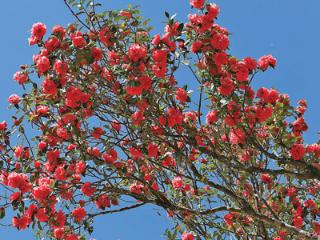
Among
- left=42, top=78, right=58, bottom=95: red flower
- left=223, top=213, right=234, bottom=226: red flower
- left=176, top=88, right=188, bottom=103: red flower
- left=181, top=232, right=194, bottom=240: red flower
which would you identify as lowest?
left=181, top=232, right=194, bottom=240: red flower

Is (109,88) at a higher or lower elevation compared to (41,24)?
Answer: lower

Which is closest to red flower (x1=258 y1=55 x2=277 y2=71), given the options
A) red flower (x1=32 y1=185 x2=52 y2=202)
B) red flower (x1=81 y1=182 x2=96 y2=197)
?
red flower (x1=81 y1=182 x2=96 y2=197)

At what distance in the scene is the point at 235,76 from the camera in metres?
5.39

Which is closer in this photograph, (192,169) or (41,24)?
(41,24)

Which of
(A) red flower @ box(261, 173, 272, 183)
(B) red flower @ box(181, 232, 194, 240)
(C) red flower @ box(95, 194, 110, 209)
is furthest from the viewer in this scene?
(A) red flower @ box(261, 173, 272, 183)

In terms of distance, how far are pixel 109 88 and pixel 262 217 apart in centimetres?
238

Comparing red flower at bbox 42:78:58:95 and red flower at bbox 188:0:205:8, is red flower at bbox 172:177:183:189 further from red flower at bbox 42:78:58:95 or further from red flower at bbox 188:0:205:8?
red flower at bbox 188:0:205:8

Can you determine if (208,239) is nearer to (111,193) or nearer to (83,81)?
(111,193)

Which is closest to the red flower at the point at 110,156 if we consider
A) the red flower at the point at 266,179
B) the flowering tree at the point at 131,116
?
the flowering tree at the point at 131,116

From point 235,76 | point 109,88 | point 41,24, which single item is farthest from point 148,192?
point 41,24

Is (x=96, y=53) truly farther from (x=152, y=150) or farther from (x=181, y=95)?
(x=152, y=150)

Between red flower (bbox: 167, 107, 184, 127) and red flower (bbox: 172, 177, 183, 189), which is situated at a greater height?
red flower (bbox: 167, 107, 184, 127)

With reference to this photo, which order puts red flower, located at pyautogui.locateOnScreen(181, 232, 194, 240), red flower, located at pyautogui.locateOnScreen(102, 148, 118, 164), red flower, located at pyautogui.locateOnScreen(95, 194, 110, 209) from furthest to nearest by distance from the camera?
red flower, located at pyautogui.locateOnScreen(181, 232, 194, 240)
red flower, located at pyautogui.locateOnScreen(95, 194, 110, 209)
red flower, located at pyautogui.locateOnScreen(102, 148, 118, 164)

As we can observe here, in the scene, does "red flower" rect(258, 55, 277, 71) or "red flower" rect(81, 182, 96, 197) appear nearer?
"red flower" rect(258, 55, 277, 71)
